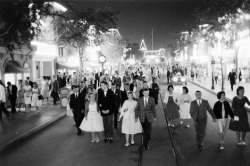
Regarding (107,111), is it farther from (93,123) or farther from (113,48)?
(113,48)

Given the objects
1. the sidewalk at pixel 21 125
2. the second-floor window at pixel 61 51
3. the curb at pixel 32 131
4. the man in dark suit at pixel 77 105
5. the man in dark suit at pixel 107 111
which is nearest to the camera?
the curb at pixel 32 131

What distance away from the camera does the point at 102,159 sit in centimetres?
759

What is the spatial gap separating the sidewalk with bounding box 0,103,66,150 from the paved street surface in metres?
0.25

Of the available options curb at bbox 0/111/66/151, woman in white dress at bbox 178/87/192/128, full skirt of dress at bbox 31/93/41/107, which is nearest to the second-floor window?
full skirt of dress at bbox 31/93/41/107

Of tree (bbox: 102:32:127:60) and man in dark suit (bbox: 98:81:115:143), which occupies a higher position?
tree (bbox: 102:32:127:60)

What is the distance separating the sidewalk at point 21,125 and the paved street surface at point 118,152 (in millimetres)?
252

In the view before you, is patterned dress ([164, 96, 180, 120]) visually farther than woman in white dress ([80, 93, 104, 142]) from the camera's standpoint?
Yes

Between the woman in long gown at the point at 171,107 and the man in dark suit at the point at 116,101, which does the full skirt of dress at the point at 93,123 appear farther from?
the woman in long gown at the point at 171,107

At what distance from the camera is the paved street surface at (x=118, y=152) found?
7.32 m

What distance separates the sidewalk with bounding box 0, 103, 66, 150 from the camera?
32.5ft

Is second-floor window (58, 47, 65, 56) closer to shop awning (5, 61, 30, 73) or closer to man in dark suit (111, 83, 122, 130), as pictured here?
shop awning (5, 61, 30, 73)

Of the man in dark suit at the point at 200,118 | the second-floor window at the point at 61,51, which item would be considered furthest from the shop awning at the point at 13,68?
the man in dark suit at the point at 200,118

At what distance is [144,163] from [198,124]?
2.12 m

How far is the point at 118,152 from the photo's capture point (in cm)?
826
